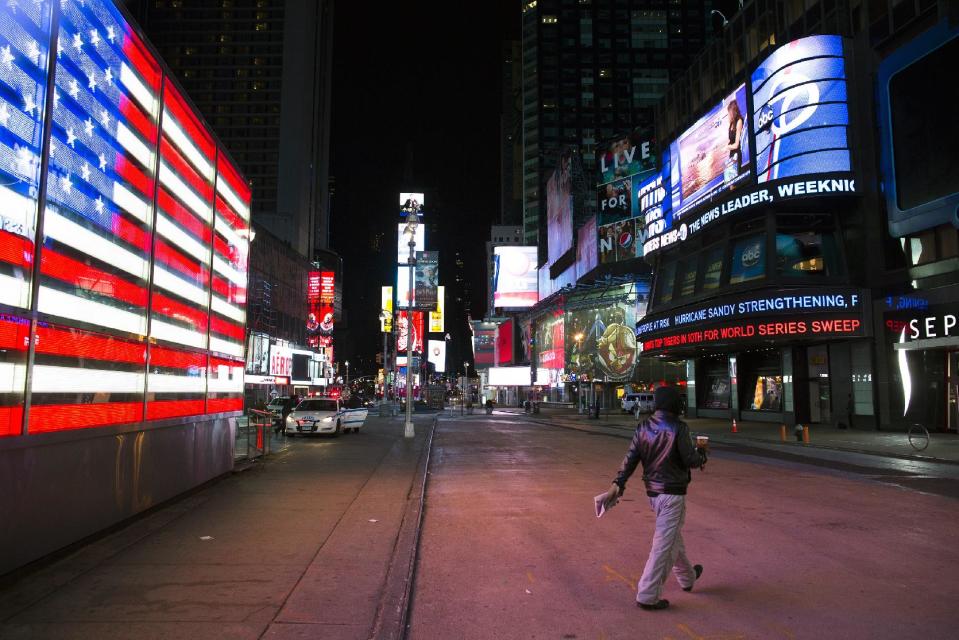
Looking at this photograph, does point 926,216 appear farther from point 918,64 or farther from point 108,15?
point 108,15

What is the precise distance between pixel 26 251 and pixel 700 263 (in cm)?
3726

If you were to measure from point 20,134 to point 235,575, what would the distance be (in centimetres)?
437

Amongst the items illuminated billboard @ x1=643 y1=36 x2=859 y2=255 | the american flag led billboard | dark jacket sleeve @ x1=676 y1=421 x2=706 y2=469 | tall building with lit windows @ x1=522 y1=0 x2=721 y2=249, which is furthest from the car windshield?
tall building with lit windows @ x1=522 y1=0 x2=721 y2=249

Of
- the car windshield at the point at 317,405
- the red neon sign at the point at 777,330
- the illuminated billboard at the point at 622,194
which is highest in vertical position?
the illuminated billboard at the point at 622,194

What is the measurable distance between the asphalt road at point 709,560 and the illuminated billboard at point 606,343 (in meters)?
43.5

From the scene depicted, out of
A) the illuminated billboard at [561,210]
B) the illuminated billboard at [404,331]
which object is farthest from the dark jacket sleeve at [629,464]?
the illuminated billboard at [561,210]

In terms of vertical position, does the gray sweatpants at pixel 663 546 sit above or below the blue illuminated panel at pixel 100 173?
below

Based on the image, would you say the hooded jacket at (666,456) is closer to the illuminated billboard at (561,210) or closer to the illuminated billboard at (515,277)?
the illuminated billboard at (561,210)

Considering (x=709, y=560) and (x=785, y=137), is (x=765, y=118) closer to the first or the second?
(x=785, y=137)

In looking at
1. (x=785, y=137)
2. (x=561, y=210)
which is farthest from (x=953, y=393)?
(x=561, y=210)

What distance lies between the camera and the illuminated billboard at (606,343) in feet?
190

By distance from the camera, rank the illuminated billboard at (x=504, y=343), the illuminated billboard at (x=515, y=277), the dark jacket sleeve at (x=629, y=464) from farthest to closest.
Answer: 1. the illuminated billboard at (x=504, y=343)
2. the illuminated billboard at (x=515, y=277)
3. the dark jacket sleeve at (x=629, y=464)

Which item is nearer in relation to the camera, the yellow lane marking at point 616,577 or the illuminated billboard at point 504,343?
the yellow lane marking at point 616,577

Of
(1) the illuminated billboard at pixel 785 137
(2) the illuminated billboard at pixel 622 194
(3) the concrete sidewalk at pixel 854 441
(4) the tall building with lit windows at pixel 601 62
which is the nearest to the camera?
(3) the concrete sidewalk at pixel 854 441
